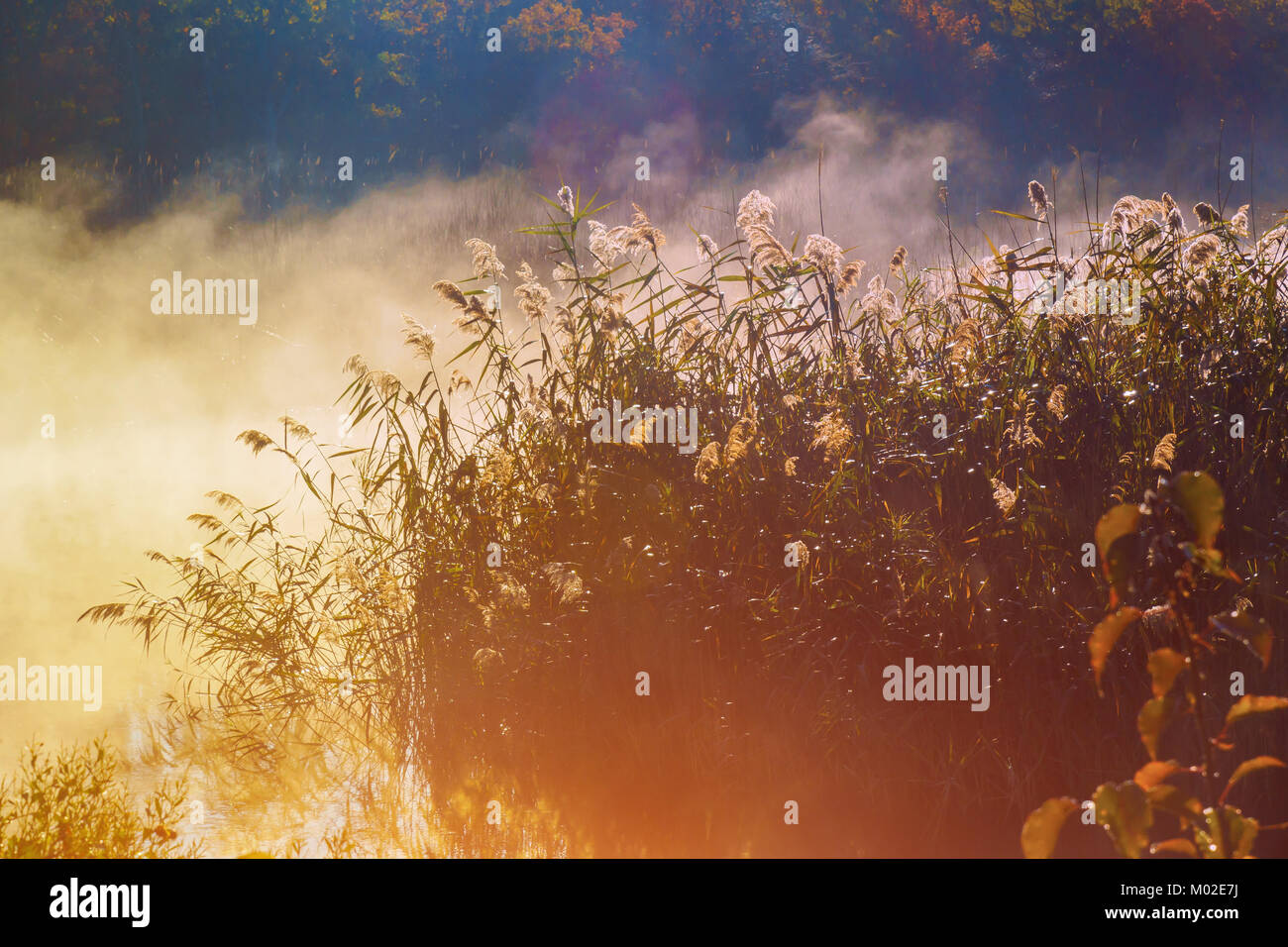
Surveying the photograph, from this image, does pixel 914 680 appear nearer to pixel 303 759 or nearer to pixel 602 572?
pixel 602 572

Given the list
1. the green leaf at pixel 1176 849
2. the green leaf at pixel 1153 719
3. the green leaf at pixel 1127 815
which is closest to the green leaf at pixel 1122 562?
the green leaf at pixel 1153 719

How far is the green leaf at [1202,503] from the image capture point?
1.20 meters

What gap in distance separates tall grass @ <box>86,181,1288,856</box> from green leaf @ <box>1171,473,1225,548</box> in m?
2.13

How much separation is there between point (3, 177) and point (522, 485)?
42.0 feet

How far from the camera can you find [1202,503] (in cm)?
121

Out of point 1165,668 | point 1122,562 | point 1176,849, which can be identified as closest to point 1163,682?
point 1165,668

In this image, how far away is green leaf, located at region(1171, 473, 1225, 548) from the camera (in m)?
1.20

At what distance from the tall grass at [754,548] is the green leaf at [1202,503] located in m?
2.13

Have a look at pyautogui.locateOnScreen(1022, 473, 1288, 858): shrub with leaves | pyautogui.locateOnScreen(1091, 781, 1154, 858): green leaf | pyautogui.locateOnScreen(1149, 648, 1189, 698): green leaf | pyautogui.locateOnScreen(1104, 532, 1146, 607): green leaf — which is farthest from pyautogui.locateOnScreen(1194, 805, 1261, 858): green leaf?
pyautogui.locateOnScreen(1104, 532, 1146, 607): green leaf

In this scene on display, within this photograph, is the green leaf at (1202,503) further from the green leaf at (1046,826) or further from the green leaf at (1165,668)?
the green leaf at (1046,826)

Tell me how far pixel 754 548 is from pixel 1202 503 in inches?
101

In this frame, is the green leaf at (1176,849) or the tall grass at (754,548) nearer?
the green leaf at (1176,849)
